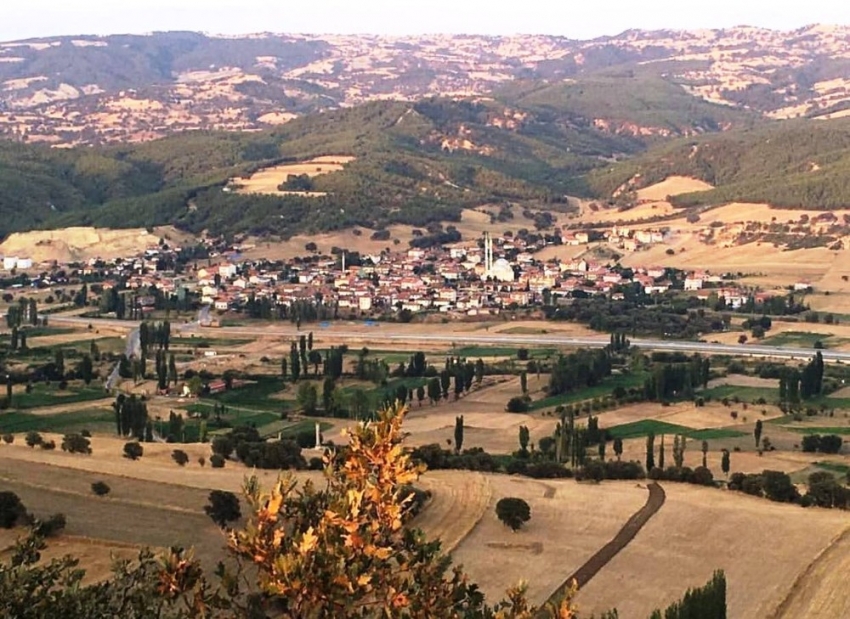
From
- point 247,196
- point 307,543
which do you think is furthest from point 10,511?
point 247,196

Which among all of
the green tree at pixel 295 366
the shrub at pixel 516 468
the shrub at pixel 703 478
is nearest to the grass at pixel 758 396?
the shrub at pixel 703 478

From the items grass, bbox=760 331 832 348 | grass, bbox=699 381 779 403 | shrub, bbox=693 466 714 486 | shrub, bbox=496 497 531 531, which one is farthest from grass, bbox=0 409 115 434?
grass, bbox=760 331 832 348

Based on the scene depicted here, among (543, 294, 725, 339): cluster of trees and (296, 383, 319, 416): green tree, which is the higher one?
(543, 294, 725, 339): cluster of trees

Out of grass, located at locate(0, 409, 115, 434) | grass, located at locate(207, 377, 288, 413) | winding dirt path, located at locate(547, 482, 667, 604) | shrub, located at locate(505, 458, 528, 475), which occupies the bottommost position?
grass, located at locate(207, 377, 288, 413)

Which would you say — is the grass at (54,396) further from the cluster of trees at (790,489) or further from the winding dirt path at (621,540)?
the cluster of trees at (790,489)

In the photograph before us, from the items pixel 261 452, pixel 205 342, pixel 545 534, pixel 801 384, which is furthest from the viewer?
pixel 205 342

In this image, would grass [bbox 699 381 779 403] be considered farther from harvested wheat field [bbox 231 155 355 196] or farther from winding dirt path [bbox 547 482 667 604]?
harvested wheat field [bbox 231 155 355 196]

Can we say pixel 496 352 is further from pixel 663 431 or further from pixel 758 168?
pixel 758 168

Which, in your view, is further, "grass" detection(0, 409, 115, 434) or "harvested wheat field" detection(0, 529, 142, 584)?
"grass" detection(0, 409, 115, 434)

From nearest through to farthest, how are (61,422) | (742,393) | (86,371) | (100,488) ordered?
1. (100,488)
2. (61,422)
3. (742,393)
4. (86,371)
